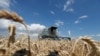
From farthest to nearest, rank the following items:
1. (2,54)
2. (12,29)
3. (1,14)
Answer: (12,29) < (2,54) < (1,14)

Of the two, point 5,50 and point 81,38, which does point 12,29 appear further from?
point 81,38

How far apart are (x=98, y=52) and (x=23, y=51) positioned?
1.98 feet

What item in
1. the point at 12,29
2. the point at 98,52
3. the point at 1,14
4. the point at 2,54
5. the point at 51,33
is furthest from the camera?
the point at 51,33

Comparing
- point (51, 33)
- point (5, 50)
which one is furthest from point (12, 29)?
point (51, 33)

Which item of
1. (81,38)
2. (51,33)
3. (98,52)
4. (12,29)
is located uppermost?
(51,33)

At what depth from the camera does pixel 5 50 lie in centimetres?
212

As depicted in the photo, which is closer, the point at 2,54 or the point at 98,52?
the point at 98,52

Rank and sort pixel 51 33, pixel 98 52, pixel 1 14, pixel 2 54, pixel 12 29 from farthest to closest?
1. pixel 51 33
2. pixel 12 29
3. pixel 2 54
4. pixel 1 14
5. pixel 98 52

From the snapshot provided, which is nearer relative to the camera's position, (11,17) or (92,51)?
(92,51)

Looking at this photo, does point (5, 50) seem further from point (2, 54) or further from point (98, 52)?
point (98, 52)

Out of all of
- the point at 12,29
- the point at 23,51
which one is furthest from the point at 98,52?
the point at 12,29

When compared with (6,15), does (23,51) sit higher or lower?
lower

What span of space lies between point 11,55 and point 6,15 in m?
0.33

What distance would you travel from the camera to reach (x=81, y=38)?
1.62 meters
